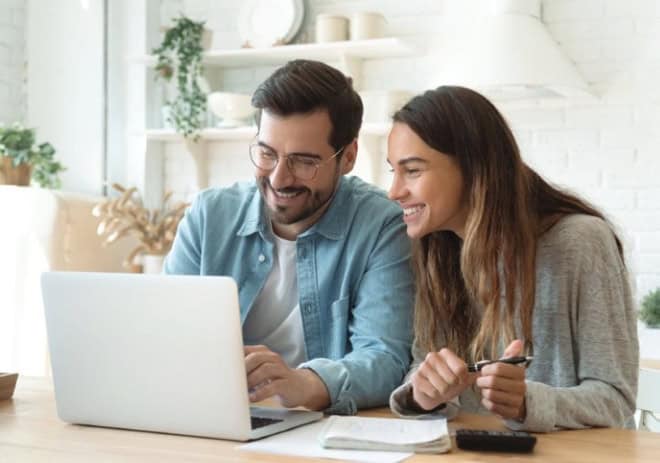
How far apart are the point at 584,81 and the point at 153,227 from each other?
1795 millimetres

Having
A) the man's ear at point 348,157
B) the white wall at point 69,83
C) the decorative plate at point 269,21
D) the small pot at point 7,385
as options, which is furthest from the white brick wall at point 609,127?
the small pot at point 7,385

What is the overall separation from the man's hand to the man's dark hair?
614mm

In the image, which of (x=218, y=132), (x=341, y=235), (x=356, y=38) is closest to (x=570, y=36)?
(x=356, y=38)

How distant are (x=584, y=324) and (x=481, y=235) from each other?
0.24 metres

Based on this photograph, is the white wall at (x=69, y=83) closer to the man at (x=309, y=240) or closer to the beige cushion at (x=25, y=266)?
the beige cushion at (x=25, y=266)

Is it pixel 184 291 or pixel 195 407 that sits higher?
pixel 184 291

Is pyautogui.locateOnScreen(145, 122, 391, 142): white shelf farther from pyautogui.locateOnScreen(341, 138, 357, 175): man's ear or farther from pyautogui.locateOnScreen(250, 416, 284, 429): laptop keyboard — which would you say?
pyautogui.locateOnScreen(250, 416, 284, 429): laptop keyboard

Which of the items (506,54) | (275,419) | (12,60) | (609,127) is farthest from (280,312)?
(12,60)

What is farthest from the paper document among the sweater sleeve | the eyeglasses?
the eyeglasses

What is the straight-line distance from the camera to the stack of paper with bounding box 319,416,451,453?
4.34 ft

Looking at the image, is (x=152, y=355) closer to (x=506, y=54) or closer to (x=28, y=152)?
(x=506, y=54)

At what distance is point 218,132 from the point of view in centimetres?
414

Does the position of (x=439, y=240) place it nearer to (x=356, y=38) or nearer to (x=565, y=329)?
(x=565, y=329)

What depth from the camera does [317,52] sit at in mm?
4004
